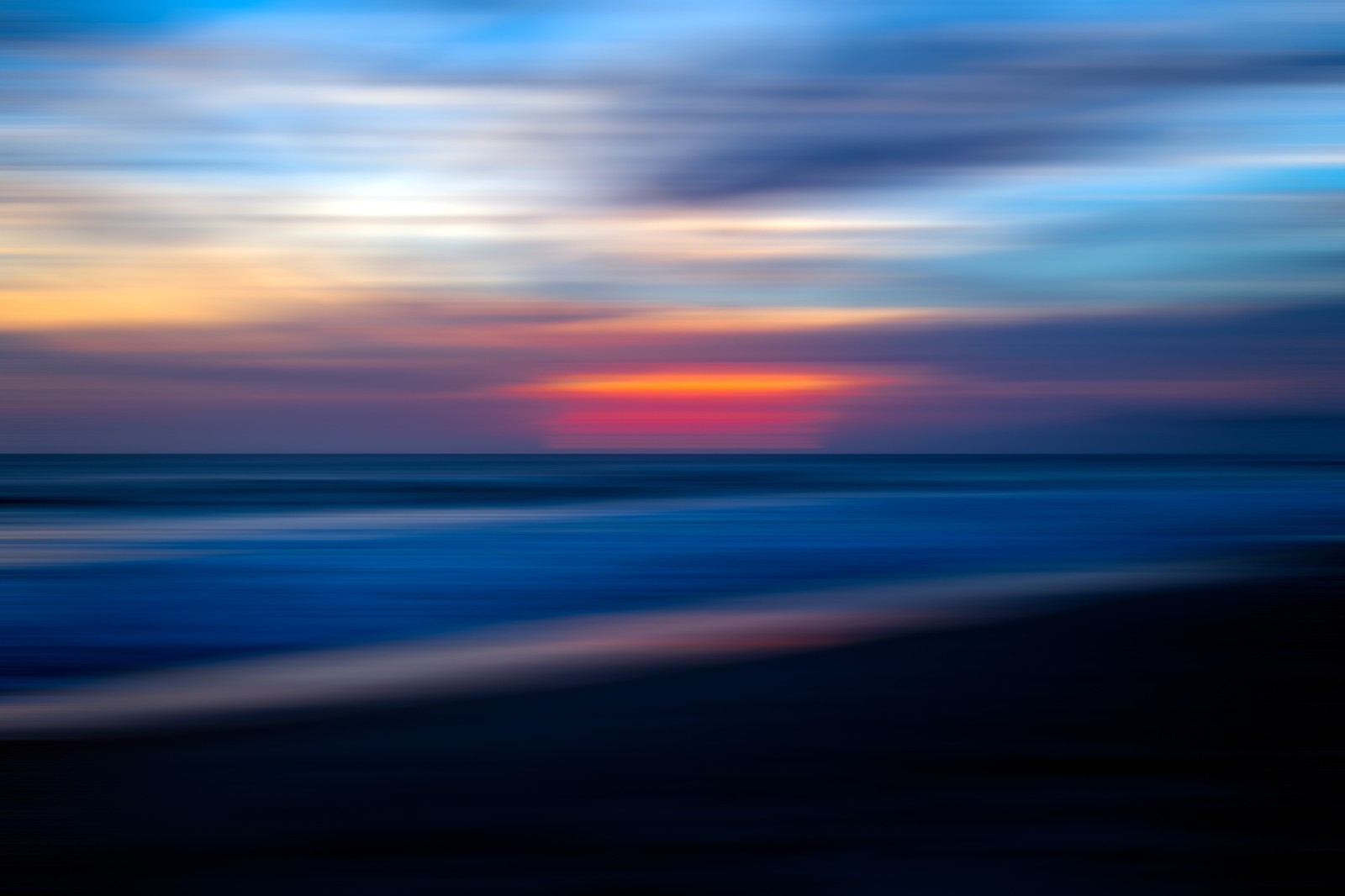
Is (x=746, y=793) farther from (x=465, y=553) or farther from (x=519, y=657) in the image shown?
(x=465, y=553)

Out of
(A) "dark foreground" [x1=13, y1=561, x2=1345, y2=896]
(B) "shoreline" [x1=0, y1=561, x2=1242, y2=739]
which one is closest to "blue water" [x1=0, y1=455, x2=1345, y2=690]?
(B) "shoreline" [x1=0, y1=561, x2=1242, y2=739]

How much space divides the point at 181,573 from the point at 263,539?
583 cm

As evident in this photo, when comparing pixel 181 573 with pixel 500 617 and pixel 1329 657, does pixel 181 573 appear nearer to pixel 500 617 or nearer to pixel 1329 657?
pixel 500 617

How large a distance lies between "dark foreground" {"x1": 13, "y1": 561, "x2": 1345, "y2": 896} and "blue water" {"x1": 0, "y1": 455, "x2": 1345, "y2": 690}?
108 inches

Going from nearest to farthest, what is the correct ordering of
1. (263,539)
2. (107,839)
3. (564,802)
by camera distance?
(107,839) < (564,802) < (263,539)

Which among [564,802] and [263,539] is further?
[263,539]

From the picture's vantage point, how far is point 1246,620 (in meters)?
7.82

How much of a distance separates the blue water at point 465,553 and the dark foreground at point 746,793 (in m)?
2.76

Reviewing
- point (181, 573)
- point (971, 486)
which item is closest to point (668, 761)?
point (181, 573)

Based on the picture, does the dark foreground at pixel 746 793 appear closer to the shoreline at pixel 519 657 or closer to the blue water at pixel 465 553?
the shoreline at pixel 519 657

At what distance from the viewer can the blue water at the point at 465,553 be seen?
8.71m

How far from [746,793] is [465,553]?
12.1 metres

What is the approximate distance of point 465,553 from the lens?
15.7m

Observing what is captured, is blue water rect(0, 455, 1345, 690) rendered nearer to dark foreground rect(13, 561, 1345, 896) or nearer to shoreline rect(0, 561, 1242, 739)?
shoreline rect(0, 561, 1242, 739)
